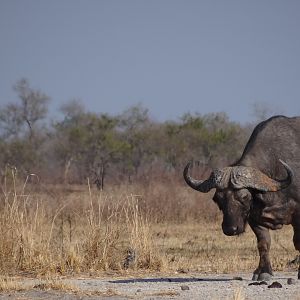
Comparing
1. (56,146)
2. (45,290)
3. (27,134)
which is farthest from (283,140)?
(27,134)

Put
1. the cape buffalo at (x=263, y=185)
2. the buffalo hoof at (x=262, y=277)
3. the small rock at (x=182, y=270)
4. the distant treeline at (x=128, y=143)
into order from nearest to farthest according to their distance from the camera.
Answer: the cape buffalo at (x=263, y=185)
the buffalo hoof at (x=262, y=277)
the small rock at (x=182, y=270)
the distant treeline at (x=128, y=143)

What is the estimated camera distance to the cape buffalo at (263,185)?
11.8 meters

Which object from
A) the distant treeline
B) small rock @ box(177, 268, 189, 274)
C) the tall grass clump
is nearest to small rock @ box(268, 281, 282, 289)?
small rock @ box(177, 268, 189, 274)

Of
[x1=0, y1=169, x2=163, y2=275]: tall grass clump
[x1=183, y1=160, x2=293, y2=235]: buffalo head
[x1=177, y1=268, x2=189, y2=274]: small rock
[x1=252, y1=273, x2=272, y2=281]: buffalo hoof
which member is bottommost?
[x1=177, y1=268, x2=189, y2=274]: small rock

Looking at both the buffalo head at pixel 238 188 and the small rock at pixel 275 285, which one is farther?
the buffalo head at pixel 238 188

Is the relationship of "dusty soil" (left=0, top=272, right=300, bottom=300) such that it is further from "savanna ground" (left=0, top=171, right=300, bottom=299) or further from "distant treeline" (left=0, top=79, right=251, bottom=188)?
"distant treeline" (left=0, top=79, right=251, bottom=188)

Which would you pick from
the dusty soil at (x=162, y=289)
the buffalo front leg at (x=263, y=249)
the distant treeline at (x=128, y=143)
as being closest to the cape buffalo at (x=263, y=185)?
the buffalo front leg at (x=263, y=249)

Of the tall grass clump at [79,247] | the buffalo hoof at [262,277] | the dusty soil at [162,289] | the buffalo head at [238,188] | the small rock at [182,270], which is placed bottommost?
the dusty soil at [162,289]

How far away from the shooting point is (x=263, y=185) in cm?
1194

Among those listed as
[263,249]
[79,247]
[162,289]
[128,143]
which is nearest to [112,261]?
[79,247]

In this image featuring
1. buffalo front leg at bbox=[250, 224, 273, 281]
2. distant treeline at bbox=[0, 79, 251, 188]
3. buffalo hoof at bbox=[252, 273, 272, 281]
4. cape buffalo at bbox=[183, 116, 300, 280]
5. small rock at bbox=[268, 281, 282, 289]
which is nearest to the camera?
small rock at bbox=[268, 281, 282, 289]

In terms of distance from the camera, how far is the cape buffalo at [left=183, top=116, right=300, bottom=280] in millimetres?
11828

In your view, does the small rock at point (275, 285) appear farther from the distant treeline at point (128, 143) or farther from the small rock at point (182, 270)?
the distant treeline at point (128, 143)

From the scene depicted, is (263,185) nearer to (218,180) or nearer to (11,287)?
(218,180)
